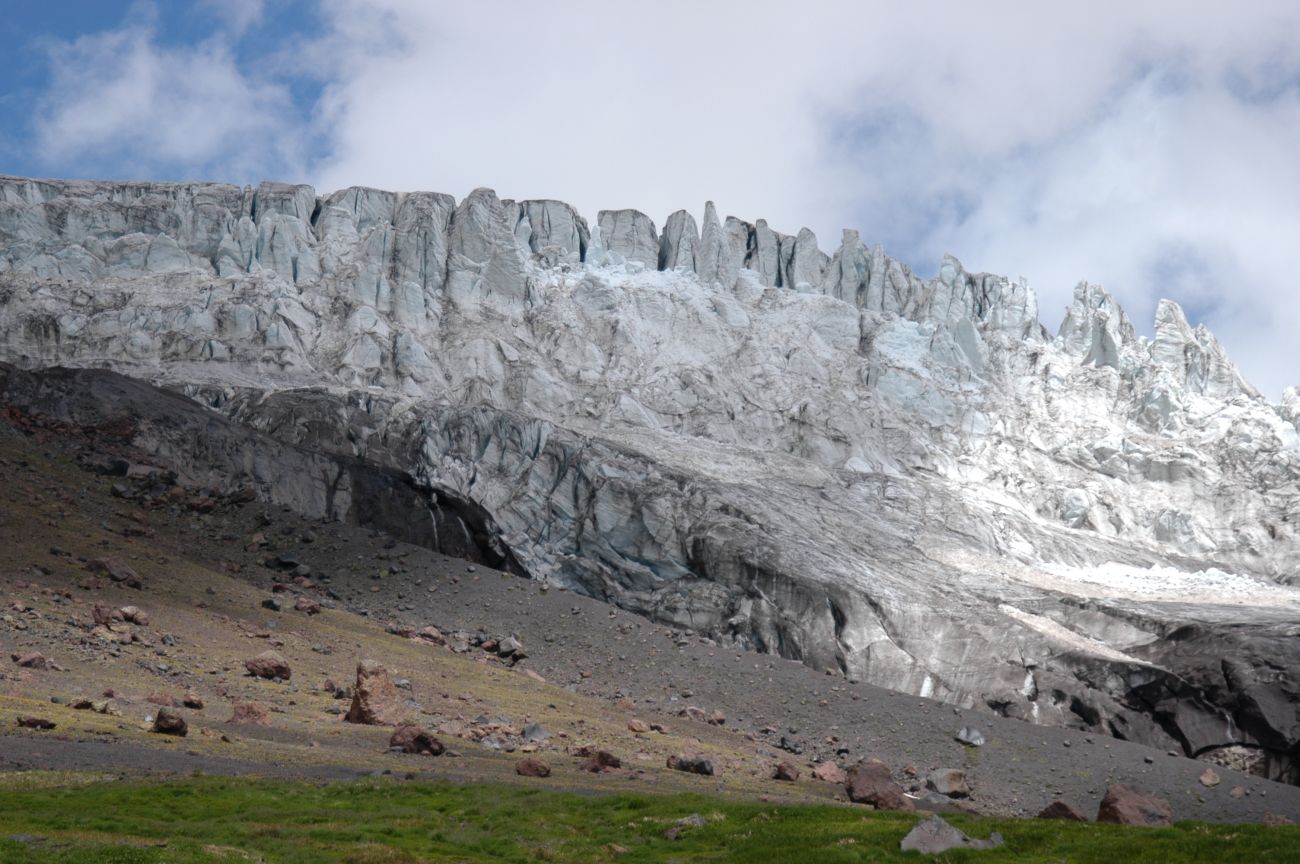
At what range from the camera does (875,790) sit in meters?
51.9

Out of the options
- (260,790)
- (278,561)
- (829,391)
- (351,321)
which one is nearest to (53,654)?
(260,790)

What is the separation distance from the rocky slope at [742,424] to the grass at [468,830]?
6142 cm

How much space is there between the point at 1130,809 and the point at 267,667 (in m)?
44.7

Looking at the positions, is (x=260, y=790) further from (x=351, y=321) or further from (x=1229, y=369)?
(x=1229, y=369)

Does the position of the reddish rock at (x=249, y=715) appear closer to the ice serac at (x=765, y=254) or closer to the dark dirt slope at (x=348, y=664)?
the dark dirt slope at (x=348, y=664)

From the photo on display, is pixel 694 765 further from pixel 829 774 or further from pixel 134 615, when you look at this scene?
pixel 134 615

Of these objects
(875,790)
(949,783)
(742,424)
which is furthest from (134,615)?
(742,424)

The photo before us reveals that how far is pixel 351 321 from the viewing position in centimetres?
14750

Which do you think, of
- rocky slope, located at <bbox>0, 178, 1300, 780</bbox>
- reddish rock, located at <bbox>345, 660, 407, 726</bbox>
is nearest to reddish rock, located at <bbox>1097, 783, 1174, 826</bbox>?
reddish rock, located at <bbox>345, 660, 407, 726</bbox>

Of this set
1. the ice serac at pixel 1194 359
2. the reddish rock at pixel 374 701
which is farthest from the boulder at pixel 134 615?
the ice serac at pixel 1194 359

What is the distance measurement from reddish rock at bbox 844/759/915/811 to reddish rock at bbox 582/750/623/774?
35.2ft

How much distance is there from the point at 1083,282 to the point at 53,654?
6564 inches

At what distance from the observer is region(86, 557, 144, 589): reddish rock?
74938mm

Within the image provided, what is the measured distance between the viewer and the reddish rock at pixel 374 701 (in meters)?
58.3
